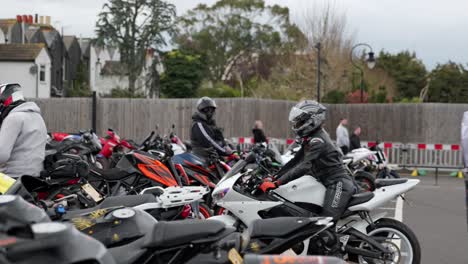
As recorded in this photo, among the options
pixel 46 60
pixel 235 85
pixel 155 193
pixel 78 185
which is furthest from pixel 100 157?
pixel 235 85

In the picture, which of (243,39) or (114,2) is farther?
(243,39)

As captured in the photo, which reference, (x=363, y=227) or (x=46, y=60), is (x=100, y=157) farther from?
(x=46, y=60)

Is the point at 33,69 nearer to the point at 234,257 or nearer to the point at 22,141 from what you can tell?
the point at 22,141

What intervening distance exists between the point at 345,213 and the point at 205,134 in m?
4.80

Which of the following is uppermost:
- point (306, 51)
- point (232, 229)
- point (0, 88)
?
point (306, 51)

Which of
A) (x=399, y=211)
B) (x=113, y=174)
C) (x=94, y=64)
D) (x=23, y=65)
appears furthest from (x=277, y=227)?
(x=94, y=64)

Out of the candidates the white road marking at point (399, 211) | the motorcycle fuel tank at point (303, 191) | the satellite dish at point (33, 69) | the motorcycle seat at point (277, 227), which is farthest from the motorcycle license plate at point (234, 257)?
the satellite dish at point (33, 69)

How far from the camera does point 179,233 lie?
156 inches

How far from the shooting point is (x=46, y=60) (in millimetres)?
51750

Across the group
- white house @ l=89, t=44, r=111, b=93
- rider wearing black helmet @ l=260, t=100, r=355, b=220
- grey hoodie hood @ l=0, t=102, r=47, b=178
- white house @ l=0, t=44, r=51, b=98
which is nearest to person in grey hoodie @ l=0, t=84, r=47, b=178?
grey hoodie hood @ l=0, t=102, r=47, b=178

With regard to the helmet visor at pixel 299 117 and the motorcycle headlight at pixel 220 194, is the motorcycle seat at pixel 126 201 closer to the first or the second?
the motorcycle headlight at pixel 220 194

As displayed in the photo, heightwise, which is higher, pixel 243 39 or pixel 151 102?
pixel 243 39

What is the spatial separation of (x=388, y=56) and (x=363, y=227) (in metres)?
58.5

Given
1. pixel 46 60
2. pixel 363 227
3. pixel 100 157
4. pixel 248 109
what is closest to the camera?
pixel 363 227
